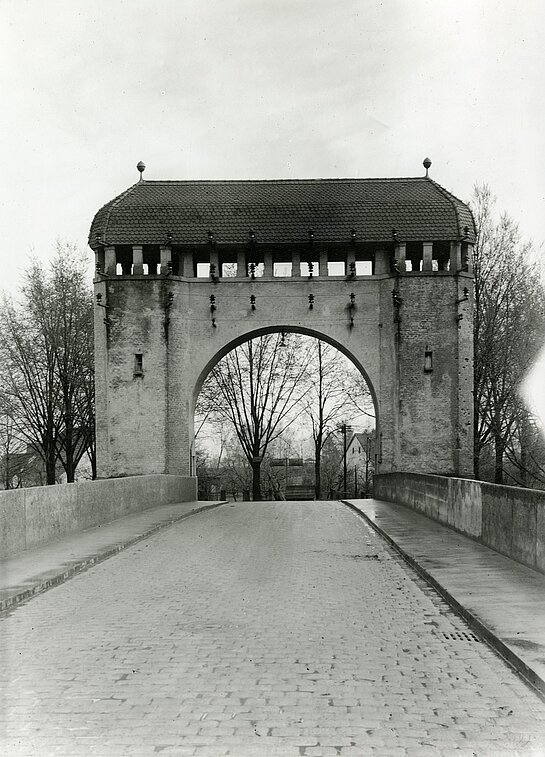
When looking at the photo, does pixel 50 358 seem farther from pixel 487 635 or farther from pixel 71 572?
pixel 487 635

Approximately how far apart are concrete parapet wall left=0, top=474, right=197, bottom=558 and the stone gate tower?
685 centimetres

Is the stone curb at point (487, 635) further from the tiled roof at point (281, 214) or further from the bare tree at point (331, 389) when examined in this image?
the bare tree at point (331, 389)

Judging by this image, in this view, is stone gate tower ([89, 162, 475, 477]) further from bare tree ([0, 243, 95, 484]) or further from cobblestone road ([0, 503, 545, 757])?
cobblestone road ([0, 503, 545, 757])

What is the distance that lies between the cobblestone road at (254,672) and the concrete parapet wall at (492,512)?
1466 mm

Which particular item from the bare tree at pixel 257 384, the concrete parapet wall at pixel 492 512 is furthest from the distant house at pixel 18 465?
the concrete parapet wall at pixel 492 512

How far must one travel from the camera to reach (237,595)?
9430 millimetres

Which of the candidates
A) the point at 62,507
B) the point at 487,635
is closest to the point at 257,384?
the point at 62,507

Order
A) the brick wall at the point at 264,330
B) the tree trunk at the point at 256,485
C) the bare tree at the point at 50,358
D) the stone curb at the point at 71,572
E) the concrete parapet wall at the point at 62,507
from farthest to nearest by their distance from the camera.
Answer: the tree trunk at the point at 256,485, the bare tree at the point at 50,358, the brick wall at the point at 264,330, the concrete parapet wall at the point at 62,507, the stone curb at the point at 71,572

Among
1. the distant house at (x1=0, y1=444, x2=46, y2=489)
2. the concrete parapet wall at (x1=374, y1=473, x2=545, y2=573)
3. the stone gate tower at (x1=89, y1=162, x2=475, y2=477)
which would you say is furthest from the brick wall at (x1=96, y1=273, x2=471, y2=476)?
the distant house at (x1=0, y1=444, x2=46, y2=489)

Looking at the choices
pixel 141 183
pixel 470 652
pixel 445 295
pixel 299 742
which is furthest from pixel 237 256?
pixel 299 742

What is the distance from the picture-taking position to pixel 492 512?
12.7 meters

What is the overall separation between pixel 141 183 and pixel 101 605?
2511 centimetres

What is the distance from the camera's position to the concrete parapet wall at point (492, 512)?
1038 cm

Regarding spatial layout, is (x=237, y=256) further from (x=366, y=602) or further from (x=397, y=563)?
(x=366, y=602)
